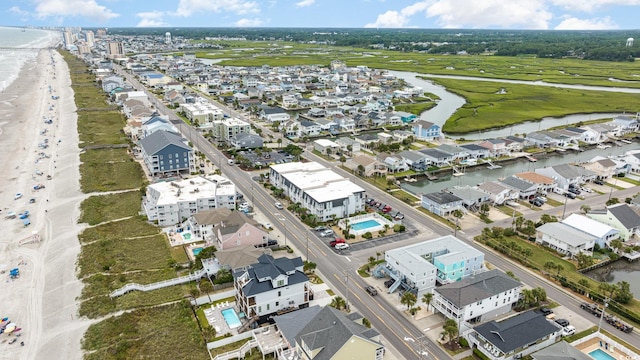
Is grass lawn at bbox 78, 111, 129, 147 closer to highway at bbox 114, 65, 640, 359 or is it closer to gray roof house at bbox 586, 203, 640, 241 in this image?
highway at bbox 114, 65, 640, 359

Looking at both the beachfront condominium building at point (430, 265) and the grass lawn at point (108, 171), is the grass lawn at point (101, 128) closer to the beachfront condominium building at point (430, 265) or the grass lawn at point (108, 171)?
the grass lawn at point (108, 171)

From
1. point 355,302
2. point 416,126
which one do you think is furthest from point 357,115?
point 355,302

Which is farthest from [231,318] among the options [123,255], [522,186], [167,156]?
[522,186]

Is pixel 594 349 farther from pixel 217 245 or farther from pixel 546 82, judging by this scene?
pixel 546 82

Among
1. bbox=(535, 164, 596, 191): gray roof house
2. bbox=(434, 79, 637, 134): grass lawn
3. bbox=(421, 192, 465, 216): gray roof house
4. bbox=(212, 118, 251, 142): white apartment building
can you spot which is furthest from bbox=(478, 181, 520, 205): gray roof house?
bbox=(212, 118, 251, 142): white apartment building

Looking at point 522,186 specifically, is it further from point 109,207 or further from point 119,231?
point 109,207

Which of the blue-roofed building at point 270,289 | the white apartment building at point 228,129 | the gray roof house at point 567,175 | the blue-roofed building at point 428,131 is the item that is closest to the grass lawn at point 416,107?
the blue-roofed building at point 428,131
